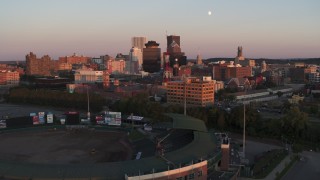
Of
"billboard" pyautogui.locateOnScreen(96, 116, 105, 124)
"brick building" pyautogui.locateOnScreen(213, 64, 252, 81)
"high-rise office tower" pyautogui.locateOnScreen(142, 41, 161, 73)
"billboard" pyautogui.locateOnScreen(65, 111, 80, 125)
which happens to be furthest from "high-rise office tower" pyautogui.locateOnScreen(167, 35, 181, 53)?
"billboard" pyautogui.locateOnScreen(65, 111, 80, 125)

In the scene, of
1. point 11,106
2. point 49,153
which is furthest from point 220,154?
point 11,106

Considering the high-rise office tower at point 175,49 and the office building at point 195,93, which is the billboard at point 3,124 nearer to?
the office building at point 195,93

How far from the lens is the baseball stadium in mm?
19219

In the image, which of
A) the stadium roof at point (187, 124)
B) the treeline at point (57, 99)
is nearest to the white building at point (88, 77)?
the treeline at point (57, 99)

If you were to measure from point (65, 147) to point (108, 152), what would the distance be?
437 centimetres

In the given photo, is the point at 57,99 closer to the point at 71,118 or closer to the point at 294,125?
the point at 71,118

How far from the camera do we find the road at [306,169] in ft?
83.2

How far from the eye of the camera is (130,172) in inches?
747

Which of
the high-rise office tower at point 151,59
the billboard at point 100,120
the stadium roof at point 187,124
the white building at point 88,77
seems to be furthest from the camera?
the high-rise office tower at point 151,59

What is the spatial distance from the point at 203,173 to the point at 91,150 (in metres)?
12.9

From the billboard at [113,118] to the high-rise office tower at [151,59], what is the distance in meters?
127

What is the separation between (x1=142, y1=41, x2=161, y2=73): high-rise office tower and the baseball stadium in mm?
126000

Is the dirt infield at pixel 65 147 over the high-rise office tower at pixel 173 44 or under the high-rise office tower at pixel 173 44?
under

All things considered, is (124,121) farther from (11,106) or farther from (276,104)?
(11,106)
